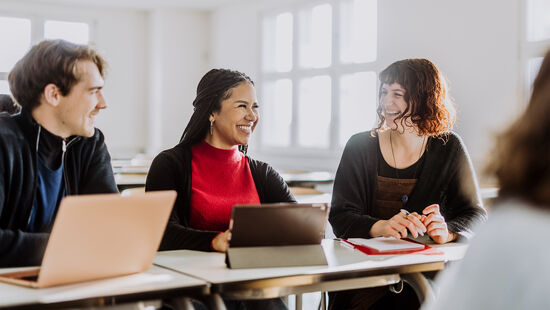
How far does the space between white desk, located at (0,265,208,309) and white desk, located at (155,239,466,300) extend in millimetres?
79

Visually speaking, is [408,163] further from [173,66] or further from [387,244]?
[173,66]

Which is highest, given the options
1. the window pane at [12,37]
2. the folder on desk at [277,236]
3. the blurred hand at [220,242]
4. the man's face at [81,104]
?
the window pane at [12,37]

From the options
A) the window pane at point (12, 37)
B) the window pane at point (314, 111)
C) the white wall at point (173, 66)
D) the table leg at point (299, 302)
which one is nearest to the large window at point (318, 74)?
the window pane at point (314, 111)

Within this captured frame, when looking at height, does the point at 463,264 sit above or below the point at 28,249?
above

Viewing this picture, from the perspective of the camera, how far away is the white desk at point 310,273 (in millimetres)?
1588

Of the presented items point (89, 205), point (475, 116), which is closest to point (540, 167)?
point (89, 205)

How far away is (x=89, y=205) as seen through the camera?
4.61 ft

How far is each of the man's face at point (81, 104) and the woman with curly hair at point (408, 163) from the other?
996mm

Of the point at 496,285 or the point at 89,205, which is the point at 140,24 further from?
the point at 496,285

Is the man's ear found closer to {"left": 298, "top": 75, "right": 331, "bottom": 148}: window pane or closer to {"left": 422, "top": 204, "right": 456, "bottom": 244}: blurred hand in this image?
{"left": 422, "top": 204, "right": 456, "bottom": 244}: blurred hand

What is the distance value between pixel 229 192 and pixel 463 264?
1.56 meters

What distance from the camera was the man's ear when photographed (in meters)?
1.95

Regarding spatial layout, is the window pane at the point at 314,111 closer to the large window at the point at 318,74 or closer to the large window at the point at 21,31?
the large window at the point at 318,74

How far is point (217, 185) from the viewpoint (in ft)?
7.68
